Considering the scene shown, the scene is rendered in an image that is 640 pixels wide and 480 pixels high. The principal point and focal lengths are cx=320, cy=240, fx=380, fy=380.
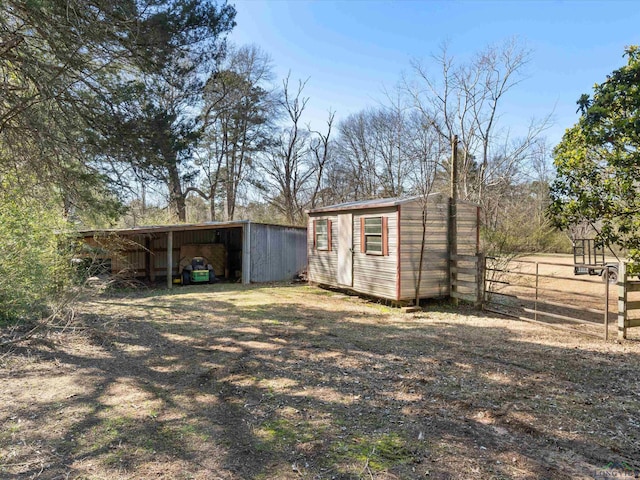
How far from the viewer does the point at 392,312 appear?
851cm

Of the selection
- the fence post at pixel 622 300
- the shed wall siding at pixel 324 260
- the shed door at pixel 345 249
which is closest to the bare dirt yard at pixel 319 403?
the fence post at pixel 622 300

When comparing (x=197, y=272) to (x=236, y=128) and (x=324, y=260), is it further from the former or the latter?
(x=236, y=128)

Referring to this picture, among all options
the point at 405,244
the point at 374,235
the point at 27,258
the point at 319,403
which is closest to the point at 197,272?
the point at 374,235

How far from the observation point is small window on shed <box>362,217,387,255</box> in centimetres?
900

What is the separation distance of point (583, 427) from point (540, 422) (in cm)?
32

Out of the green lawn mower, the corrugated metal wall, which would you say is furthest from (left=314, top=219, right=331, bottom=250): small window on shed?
the green lawn mower

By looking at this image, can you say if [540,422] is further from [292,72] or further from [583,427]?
[292,72]

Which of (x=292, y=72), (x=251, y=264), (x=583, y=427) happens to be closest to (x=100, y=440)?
(x=583, y=427)

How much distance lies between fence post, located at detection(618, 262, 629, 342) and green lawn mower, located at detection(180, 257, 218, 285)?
1157cm

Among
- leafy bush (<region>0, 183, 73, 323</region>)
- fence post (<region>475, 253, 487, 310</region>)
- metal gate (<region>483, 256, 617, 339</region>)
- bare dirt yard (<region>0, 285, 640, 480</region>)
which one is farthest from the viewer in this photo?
fence post (<region>475, 253, 487, 310</region>)

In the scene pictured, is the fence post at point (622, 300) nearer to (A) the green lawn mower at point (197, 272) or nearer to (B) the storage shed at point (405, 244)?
(B) the storage shed at point (405, 244)

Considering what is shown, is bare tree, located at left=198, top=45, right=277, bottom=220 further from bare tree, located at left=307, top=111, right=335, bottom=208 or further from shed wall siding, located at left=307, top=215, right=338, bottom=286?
shed wall siding, located at left=307, top=215, right=338, bottom=286

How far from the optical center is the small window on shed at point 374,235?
354 inches

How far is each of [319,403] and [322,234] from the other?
825 cm
